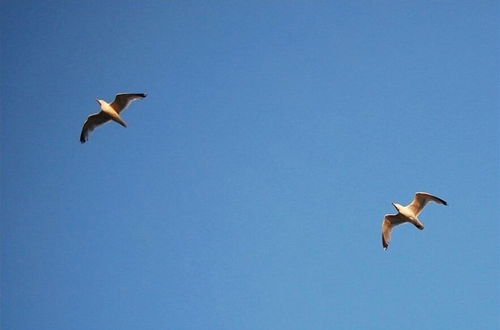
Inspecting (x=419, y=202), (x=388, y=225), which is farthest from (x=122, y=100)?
(x=419, y=202)

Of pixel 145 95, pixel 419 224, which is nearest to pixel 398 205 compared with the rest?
pixel 419 224

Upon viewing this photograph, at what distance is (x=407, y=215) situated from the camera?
2955 centimetres

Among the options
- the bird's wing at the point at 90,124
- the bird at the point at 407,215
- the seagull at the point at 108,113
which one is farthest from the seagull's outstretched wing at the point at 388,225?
the bird's wing at the point at 90,124

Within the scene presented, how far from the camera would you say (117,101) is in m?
28.7

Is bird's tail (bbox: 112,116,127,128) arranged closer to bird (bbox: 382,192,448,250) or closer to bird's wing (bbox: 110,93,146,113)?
bird's wing (bbox: 110,93,146,113)

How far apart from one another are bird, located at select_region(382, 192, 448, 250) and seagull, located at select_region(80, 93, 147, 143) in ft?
29.2

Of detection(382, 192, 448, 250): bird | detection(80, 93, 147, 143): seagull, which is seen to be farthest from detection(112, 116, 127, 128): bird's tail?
detection(382, 192, 448, 250): bird

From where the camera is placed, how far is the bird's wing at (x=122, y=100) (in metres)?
28.4

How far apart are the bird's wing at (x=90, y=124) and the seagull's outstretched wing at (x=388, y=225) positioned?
31.4ft

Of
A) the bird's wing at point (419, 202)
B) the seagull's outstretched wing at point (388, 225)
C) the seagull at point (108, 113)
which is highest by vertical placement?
the seagull at point (108, 113)

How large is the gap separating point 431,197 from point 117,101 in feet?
33.2

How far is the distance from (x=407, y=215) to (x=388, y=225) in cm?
136

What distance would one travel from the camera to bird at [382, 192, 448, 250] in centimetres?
2936

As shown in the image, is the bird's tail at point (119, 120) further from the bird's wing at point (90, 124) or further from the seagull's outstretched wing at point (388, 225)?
the seagull's outstretched wing at point (388, 225)
